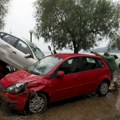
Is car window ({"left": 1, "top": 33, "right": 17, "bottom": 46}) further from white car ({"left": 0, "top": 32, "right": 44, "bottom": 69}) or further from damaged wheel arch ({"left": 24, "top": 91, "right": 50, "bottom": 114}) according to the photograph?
damaged wheel arch ({"left": 24, "top": 91, "right": 50, "bottom": 114})

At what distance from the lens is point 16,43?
10.6 m

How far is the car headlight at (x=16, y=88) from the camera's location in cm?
696

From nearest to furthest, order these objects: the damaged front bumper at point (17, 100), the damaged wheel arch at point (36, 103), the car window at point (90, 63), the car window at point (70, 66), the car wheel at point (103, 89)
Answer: the damaged front bumper at point (17, 100) → the damaged wheel arch at point (36, 103) → the car window at point (70, 66) → the car window at point (90, 63) → the car wheel at point (103, 89)

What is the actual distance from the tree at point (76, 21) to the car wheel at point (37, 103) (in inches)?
643

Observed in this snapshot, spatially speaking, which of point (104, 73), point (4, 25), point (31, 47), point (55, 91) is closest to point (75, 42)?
point (4, 25)

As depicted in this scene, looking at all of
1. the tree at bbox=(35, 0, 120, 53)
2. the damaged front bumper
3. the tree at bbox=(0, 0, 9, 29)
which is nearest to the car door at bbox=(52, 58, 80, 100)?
the damaged front bumper

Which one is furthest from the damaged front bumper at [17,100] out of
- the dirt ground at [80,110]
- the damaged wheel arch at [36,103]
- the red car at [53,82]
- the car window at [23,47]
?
the car window at [23,47]

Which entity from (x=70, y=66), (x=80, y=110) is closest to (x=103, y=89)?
(x=70, y=66)

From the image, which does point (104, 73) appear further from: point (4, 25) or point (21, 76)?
point (4, 25)

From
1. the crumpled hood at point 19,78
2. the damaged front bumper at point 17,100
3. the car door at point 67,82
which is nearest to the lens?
the damaged front bumper at point 17,100

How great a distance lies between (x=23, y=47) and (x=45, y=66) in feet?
9.26

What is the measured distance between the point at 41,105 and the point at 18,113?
0.67 metres

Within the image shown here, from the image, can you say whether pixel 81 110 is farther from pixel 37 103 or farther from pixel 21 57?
pixel 21 57

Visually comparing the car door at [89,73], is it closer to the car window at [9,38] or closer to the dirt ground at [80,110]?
the dirt ground at [80,110]
